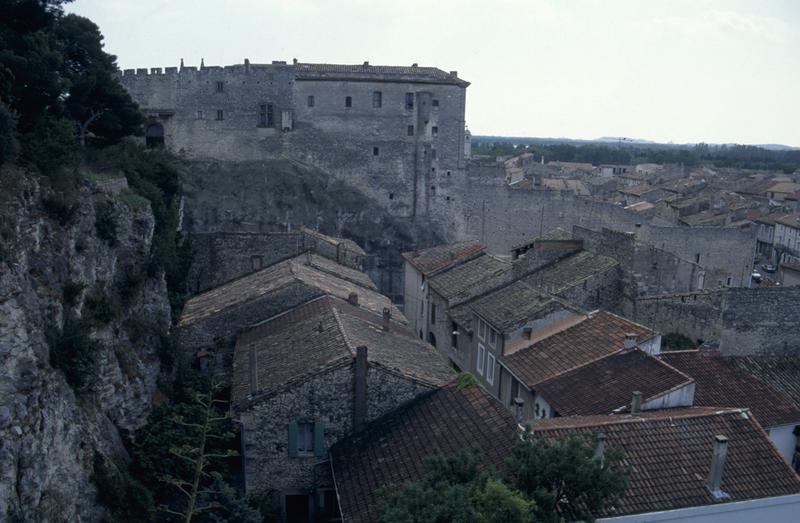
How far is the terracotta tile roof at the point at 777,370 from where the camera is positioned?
71.7 feet

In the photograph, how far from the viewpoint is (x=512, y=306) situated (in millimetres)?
24359

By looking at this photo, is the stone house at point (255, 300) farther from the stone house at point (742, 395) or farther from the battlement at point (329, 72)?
the battlement at point (329, 72)

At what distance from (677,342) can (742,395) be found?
5182 millimetres

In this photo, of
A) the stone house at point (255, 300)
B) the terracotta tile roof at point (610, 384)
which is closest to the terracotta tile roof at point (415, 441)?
the terracotta tile roof at point (610, 384)

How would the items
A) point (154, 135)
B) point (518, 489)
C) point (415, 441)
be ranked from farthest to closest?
1. point (154, 135)
2. point (415, 441)
3. point (518, 489)

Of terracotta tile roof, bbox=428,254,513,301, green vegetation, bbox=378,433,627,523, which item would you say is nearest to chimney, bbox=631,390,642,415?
green vegetation, bbox=378,433,627,523

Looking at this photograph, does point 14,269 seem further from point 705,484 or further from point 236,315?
point 705,484

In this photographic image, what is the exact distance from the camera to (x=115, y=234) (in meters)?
18.5

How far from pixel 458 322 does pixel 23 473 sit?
17644mm

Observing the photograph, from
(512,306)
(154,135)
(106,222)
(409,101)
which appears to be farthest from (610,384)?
(154,135)

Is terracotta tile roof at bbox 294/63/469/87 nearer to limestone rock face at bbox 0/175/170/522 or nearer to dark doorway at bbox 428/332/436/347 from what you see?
dark doorway at bbox 428/332/436/347

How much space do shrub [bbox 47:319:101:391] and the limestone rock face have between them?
127mm

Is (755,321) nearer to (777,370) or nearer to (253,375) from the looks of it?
(777,370)

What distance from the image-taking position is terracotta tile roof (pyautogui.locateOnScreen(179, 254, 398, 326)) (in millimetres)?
23688
